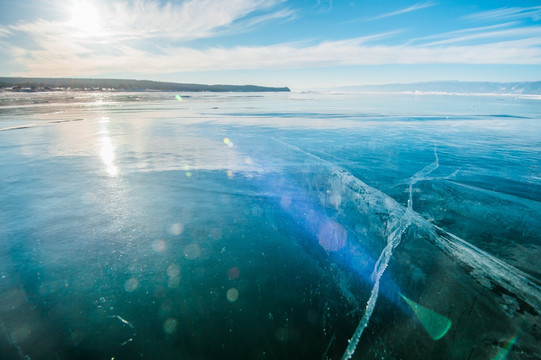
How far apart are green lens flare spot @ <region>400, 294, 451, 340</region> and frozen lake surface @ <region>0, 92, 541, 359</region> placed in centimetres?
1

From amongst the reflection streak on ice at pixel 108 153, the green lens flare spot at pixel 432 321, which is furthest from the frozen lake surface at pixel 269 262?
the reflection streak on ice at pixel 108 153

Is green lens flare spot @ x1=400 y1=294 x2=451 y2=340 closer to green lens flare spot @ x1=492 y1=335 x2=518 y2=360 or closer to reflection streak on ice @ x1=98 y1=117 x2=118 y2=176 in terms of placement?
green lens flare spot @ x1=492 y1=335 x2=518 y2=360

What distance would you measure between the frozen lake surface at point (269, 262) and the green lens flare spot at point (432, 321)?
14mm

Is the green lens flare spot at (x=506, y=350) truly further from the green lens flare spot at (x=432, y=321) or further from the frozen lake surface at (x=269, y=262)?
the green lens flare spot at (x=432, y=321)

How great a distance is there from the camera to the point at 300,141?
12.5 meters

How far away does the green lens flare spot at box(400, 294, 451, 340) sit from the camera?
281 centimetres

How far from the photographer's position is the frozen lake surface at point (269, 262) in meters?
2.76

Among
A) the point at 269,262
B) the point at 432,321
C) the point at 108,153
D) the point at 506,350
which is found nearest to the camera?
the point at 506,350

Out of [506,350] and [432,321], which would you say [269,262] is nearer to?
[432,321]

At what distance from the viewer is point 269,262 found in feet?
12.8

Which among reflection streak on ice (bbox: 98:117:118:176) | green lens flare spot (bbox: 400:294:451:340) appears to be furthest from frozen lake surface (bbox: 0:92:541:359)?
reflection streak on ice (bbox: 98:117:118:176)

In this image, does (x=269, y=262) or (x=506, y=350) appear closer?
(x=506, y=350)

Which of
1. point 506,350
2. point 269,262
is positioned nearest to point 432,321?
point 506,350

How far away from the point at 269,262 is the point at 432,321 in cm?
210
